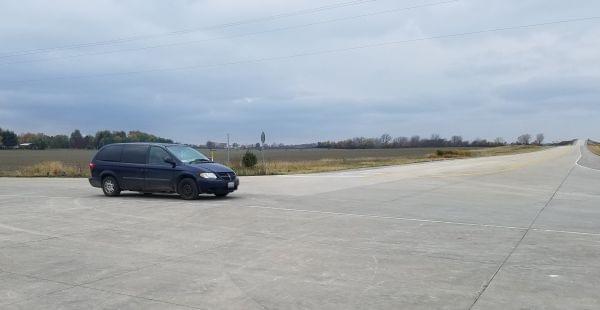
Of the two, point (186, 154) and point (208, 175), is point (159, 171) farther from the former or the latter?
point (208, 175)

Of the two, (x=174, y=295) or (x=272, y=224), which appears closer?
(x=174, y=295)

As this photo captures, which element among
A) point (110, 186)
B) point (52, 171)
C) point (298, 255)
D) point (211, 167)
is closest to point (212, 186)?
point (211, 167)

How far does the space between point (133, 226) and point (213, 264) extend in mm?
3929

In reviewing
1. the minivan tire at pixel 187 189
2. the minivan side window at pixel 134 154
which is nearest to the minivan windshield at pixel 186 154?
the minivan tire at pixel 187 189

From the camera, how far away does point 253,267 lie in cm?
729

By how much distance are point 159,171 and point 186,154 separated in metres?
1.05

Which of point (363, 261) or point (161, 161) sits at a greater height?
point (161, 161)

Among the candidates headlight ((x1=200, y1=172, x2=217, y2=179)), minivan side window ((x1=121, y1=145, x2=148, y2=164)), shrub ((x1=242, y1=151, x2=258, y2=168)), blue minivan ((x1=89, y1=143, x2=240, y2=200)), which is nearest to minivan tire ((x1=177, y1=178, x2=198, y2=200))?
blue minivan ((x1=89, y1=143, x2=240, y2=200))

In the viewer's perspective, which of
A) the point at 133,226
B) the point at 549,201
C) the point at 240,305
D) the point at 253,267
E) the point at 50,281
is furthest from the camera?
the point at 549,201

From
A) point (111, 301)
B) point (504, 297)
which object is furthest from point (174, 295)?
point (504, 297)

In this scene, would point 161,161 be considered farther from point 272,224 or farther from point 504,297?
point 504,297

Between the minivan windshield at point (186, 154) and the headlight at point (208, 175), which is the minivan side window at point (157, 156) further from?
the headlight at point (208, 175)

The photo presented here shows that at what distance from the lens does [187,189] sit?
15945 millimetres

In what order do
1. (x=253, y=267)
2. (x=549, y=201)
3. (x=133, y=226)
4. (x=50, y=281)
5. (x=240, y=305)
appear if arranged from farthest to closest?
1. (x=549, y=201)
2. (x=133, y=226)
3. (x=253, y=267)
4. (x=50, y=281)
5. (x=240, y=305)
